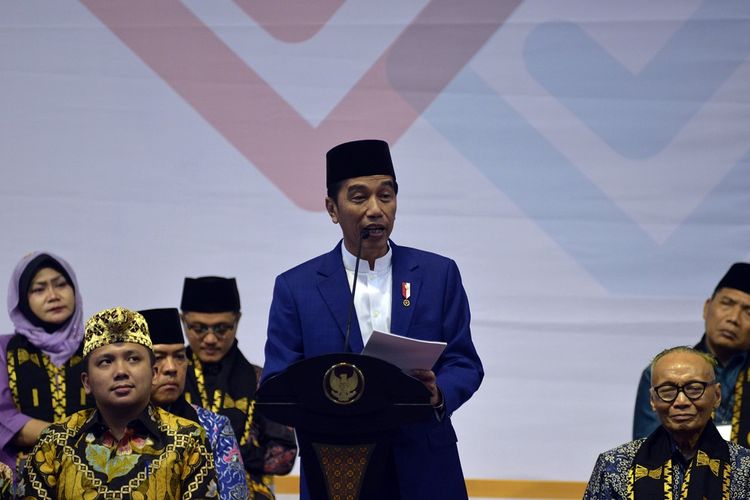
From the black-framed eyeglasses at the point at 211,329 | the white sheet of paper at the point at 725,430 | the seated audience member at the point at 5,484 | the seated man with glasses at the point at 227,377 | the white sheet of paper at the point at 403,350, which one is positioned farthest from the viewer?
the black-framed eyeglasses at the point at 211,329

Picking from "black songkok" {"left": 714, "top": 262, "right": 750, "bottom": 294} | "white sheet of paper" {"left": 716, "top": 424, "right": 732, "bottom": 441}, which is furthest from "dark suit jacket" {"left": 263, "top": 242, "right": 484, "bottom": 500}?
"black songkok" {"left": 714, "top": 262, "right": 750, "bottom": 294}

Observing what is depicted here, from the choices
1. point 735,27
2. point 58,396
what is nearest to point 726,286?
point 735,27

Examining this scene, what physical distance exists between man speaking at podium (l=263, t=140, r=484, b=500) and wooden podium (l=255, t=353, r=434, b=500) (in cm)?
23

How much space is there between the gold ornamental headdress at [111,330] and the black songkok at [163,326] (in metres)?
A: 1.12

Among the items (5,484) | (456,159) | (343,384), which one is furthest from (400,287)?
(456,159)

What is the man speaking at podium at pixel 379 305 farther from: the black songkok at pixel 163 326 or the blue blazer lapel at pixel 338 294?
the black songkok at pixel 163 326

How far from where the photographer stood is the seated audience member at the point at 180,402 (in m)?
4.14

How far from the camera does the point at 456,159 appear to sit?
6008 mm

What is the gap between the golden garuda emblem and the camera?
3.23m

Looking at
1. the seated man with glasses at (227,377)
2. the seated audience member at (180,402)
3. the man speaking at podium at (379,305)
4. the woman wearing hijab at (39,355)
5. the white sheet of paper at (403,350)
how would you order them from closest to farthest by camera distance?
the white sheet of paper at (403,350) < the man speaking at podium at (379,305) < the seated audience member at (180,402) < the woman wearing hijab at (39,355) < the seated man with glasses at (227,377)

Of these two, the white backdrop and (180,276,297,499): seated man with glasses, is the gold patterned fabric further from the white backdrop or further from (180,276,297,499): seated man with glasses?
the white backdrop

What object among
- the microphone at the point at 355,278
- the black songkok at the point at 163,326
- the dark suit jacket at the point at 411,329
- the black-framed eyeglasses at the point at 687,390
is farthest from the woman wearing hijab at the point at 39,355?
the black-framed eyeglasses at the point at 687,390

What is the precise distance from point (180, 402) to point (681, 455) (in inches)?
66.8

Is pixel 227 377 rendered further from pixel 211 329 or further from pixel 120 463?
pixel 120 463
